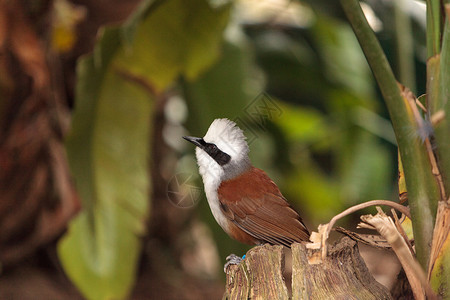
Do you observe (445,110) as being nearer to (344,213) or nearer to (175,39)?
(344,213)

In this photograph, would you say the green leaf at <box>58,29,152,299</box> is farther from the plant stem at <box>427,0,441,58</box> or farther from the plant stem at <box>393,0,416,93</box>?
the plant stem at <box>427,0,441,58</box>

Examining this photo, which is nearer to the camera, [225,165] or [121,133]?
[225,165]

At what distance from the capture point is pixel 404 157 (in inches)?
24.6

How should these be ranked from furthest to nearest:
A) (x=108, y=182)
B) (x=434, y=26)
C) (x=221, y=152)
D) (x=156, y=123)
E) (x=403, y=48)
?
(x=156, y=123) < (x=108, y=182) < (x=403, y=48) < (x=434, y=26) < (x=221, y=152)

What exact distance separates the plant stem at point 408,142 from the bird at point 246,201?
5.2 inches

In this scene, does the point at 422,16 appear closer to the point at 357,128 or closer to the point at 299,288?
the point at 357,128

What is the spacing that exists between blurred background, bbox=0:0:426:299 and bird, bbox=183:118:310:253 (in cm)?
4

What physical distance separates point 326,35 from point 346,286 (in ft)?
6.63

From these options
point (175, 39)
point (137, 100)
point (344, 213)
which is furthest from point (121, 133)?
point (344, 213)

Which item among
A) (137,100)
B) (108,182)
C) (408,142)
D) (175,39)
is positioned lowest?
(108,182)

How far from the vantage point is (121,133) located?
1.62 meters

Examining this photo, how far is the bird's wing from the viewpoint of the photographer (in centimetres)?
61

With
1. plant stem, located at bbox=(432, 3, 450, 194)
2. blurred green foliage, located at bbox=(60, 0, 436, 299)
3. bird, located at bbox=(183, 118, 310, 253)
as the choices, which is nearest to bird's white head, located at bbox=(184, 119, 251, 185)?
bird, located at bbox=(183, 118, 310, 253)

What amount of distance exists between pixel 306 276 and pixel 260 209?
0.09 metres
